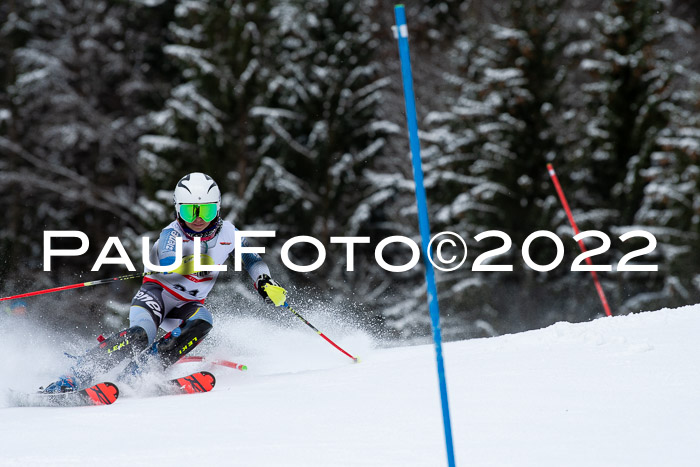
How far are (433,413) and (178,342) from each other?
2.10m

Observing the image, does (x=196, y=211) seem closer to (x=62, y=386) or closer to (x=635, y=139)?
(x=62, y=386)

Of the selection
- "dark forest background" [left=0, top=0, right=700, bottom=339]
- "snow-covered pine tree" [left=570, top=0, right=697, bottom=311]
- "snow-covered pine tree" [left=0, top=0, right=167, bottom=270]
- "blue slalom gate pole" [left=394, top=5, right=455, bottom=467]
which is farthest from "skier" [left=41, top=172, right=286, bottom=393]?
"snow-covered pine tree" [left=0, top=0, right=167, bottom=270]

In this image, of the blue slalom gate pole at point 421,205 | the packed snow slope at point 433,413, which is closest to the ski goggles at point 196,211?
the packed snow slope at point 433,413

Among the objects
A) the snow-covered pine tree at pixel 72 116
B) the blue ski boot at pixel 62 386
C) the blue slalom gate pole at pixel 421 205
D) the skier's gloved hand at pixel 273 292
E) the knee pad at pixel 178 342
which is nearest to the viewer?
the blue slalom gate pole at pixel 421 205

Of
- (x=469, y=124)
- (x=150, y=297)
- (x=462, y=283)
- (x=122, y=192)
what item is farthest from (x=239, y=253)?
(x=122, y=192)

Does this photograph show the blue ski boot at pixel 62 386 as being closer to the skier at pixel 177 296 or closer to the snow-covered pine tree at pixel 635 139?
the skier at pixel 177 296

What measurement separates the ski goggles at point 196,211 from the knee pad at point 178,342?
71cm

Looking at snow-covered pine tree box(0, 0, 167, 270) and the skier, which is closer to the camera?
the skier

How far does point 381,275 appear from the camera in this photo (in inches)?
753

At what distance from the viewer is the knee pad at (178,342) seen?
5.26 m

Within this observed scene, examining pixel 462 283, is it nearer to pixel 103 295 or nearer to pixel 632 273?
pixel 632 273

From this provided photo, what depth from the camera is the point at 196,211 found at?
5.43 m

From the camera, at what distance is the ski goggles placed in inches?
213

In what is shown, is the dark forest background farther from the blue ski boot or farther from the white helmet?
the blue ski boot
